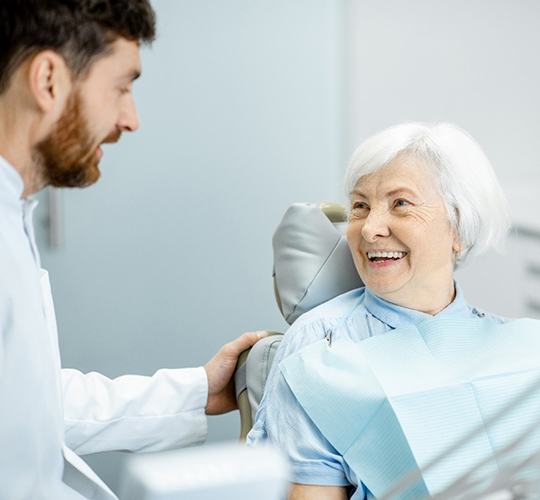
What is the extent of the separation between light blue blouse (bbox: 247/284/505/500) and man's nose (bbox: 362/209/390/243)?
4.6 inches

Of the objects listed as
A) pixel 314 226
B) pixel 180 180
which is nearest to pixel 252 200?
pixel 180 180

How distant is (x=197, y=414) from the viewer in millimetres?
1654

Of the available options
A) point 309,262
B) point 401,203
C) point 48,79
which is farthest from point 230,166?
point 48,79

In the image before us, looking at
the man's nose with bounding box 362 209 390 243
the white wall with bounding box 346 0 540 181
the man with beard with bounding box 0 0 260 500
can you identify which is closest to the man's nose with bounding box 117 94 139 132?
the man with beard with bounding box 0 0 260 500

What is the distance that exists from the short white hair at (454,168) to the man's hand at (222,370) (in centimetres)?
37

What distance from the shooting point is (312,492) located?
141cm

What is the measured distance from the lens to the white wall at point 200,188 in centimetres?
258

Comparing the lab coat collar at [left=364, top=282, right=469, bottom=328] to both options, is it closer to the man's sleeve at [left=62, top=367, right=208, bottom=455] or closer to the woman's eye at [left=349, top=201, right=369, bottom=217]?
the woman's eye at [left=349, top=201, right=369, bottom=217]

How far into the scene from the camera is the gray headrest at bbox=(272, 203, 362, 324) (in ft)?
5.57

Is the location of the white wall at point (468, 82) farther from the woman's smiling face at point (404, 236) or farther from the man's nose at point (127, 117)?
the man's nose at point (127, 117)

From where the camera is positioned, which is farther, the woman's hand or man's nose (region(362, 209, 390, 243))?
man's nose (region(362, 209, 390, 243))

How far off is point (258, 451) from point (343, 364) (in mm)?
908

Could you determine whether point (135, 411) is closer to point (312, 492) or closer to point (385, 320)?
point (312, 492)

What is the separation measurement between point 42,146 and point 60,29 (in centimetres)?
15
